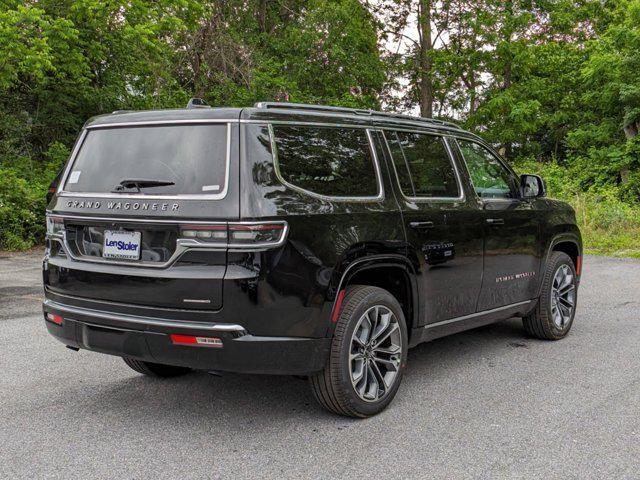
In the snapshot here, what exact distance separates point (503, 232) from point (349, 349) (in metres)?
2.08

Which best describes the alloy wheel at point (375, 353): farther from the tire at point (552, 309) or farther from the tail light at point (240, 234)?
the tire at point (552, 309)

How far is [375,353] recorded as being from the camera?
4.11 m

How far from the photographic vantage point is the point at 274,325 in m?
3.53

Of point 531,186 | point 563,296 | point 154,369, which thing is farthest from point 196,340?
point 563,296

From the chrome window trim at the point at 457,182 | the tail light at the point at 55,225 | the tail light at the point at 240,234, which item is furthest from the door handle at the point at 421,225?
the tail light at the point at 55,225

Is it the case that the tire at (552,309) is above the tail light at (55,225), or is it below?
below

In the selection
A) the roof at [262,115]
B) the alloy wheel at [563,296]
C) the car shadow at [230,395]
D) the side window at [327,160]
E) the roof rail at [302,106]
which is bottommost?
the car shadow at [230,395]

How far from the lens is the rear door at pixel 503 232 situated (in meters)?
5.17

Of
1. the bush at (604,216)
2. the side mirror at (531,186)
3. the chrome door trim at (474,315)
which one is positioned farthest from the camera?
the bush at (604,216)

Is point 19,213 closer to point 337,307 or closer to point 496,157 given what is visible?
point 496,157

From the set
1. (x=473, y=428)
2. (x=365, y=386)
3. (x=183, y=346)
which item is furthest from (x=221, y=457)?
(x=473, y=428)

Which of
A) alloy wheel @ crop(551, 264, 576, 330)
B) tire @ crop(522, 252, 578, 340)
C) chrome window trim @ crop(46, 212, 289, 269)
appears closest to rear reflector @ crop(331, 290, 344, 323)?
chrome window trim @ crop(46, 212, 289, 269)

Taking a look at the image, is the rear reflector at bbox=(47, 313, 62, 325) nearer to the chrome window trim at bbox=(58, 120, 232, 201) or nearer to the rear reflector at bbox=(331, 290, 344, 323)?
the chrome window trim at bbox=(58, 120, 232, 201)

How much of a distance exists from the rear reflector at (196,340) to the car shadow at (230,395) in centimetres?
73
